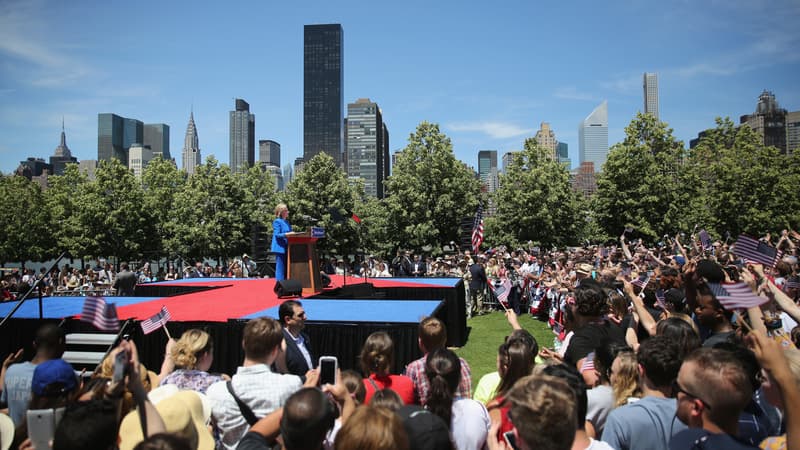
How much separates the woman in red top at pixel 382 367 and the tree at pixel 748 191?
39494 millimetres

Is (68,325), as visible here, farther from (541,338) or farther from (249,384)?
(541,338)

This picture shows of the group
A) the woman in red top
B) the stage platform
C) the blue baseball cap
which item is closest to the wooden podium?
the stage platform

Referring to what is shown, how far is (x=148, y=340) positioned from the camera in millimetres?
8750

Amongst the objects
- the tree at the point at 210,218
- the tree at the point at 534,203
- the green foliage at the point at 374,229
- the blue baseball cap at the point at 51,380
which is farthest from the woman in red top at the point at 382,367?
the tree at the point at 210,218

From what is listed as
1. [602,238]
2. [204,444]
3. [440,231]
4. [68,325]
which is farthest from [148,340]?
[602,238]

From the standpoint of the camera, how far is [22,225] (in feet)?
137

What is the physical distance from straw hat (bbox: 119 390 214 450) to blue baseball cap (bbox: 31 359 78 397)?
2.37 ft

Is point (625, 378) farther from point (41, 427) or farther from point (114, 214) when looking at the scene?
point (114, 214)

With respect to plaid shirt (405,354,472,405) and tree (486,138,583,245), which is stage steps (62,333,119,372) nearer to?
plaid shirt (405,354,472,405)

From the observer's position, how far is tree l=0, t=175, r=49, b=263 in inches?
1613

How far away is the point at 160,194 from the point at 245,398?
45.8 m

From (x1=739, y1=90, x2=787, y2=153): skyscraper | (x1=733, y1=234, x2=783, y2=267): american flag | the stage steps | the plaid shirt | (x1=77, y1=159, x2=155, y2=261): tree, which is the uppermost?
(x1=739, y1=90, x2=787, y2=153): skyscraper

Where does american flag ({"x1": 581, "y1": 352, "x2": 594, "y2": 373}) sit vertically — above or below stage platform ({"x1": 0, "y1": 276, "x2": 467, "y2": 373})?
above

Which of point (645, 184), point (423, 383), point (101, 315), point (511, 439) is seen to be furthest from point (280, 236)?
point (645, 184)
